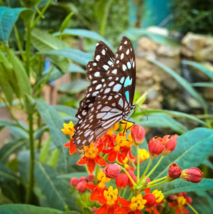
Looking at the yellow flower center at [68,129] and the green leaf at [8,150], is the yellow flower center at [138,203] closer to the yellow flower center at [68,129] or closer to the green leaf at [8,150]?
the yellow flower center at [68,129]

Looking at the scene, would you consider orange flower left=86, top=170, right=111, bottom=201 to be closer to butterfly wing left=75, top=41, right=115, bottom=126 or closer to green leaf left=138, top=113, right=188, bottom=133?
butterfly wing left=75, top=41, right=115, bottom=126

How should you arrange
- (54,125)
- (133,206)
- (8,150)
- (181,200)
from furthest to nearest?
1. (8,150)
2. (54,125)
3. (181,200)
4. (133,206)

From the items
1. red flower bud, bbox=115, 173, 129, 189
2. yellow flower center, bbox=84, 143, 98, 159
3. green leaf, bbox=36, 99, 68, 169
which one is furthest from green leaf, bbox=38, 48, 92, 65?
red flower bud, bbox=115, 173, 129, 189

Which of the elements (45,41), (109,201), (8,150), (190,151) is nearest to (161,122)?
(190,151)

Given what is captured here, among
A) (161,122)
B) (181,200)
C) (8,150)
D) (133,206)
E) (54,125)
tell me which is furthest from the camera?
(8,150)

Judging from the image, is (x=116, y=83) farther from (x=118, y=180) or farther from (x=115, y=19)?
(x=115, y=19)

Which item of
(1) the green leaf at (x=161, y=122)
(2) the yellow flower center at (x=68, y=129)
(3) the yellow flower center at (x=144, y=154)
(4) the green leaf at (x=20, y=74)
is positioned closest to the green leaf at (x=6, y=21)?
(4) the green leaf at (x=20, y=74)

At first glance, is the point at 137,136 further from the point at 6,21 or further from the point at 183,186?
the point at 6,21
